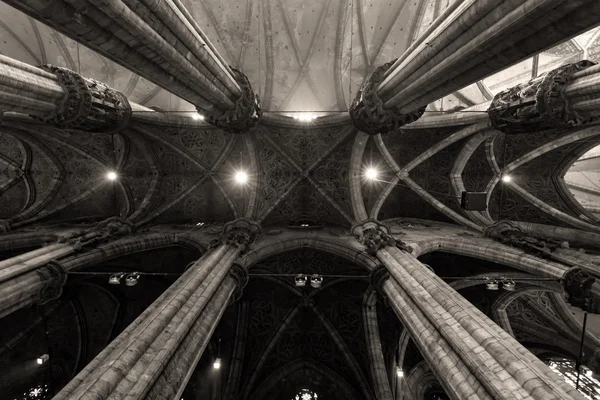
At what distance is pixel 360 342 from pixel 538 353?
21.8ft

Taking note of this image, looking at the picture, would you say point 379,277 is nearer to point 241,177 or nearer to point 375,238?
point 375,238

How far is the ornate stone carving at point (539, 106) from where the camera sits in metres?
7.28

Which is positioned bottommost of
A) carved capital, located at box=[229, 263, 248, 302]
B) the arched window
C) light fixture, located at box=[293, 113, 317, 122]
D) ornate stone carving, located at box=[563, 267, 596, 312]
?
the arched window

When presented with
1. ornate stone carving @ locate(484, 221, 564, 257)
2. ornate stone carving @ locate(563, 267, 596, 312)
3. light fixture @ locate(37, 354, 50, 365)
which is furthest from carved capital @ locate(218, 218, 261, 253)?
ornate stone carving @ locate(563, 267, 596, 312)

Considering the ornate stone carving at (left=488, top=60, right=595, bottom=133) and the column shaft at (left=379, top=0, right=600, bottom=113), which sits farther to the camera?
the ornate stone carving at (left=488, top=60, right=595, bottom=133)

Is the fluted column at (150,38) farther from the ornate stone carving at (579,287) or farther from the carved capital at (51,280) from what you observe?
the ornate stone carving at (579,287)

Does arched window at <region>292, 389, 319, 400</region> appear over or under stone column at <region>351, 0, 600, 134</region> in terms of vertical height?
under

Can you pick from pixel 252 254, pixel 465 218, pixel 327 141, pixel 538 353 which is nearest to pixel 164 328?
pixel 252 254

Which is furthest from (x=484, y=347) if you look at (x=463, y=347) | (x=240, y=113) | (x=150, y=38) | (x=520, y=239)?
(x=240, y=113)

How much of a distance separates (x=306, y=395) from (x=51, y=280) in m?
10.1

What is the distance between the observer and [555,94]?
24.0 feet

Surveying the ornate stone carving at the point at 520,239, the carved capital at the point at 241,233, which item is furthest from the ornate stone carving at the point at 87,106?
the ornate stone carving at the point at 520,239

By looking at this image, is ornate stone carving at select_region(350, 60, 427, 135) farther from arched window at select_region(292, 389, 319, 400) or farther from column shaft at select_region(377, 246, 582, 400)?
arched window at select_region(292, 389, 319, 400)

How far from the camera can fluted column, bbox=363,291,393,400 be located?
11.5 metres
